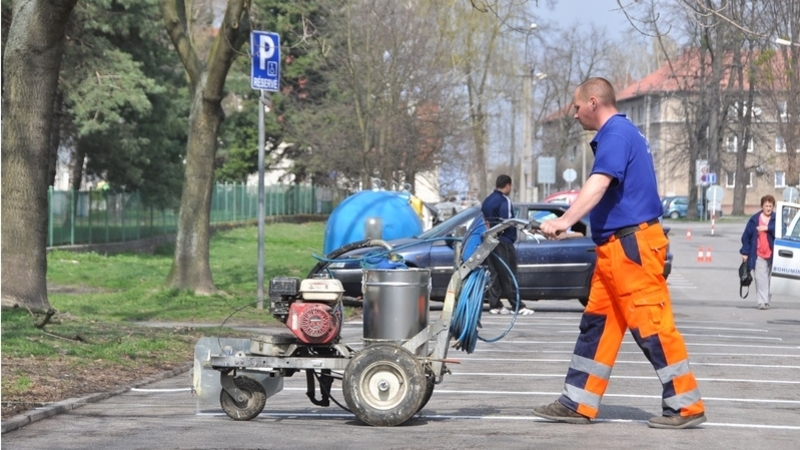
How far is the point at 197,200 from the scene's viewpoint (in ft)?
62.3

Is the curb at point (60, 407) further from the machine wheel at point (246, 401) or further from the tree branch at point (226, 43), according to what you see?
the tree branch at point (226, 43)

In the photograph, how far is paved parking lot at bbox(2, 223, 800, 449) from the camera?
760cm

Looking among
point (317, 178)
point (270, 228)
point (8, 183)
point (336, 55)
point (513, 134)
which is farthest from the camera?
point (317, 178)

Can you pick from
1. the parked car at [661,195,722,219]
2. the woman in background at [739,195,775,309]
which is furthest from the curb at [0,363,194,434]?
the parked car at [661,195,722,219]

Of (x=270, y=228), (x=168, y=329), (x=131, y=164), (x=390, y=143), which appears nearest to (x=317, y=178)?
(x=270, y=228)

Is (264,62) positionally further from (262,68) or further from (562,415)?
(562,415)

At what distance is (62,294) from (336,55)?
26.6 meters

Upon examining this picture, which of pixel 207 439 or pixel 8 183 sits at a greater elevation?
pixel 8 183

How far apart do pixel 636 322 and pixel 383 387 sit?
1643mm

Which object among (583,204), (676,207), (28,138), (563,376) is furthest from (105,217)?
(676,207)

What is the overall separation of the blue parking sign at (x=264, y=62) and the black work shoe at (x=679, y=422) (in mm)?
9423

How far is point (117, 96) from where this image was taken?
102ft

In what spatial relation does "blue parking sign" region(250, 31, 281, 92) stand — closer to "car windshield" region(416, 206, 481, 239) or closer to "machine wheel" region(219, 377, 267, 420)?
"car windshield" region(416, 206, 481, 239)

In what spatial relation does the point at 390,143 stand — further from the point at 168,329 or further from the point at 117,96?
the point at 168,329
